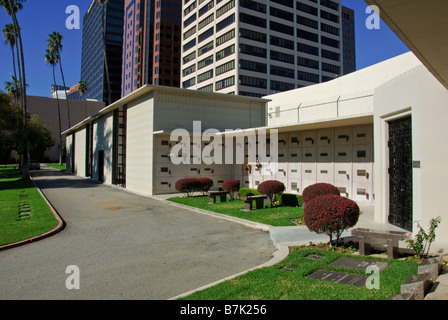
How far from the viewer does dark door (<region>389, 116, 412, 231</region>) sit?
9.87m

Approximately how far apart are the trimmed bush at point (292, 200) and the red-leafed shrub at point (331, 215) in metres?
7.34

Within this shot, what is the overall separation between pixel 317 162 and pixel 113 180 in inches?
740

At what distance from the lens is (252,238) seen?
9.90m

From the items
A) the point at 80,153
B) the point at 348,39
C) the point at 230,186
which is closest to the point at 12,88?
the point at 80,153

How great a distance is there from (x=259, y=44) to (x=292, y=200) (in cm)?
5083

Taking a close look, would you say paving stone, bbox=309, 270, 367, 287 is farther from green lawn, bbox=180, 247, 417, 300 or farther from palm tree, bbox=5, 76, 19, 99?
palm tree, bbox=5, 76, 19, 99

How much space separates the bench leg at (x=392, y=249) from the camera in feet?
22.8

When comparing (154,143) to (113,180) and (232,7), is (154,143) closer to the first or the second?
(113,180)

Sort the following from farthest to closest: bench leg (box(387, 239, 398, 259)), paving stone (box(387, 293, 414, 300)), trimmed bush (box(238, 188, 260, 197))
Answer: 1. trimmed bush (box(238, 188, 260, 197))
2. bench leg (box(387, 239, 398, 259))
3. paving stone (box(387, 293, 414, 300))

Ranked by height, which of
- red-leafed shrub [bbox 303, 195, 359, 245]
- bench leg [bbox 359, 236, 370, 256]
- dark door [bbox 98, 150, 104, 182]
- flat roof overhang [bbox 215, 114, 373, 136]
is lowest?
bench leg [bbox 359, 236, 370, 256]

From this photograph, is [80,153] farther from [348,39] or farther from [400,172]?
[348,39]

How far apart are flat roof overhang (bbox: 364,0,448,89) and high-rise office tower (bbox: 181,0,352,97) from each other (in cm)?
5449

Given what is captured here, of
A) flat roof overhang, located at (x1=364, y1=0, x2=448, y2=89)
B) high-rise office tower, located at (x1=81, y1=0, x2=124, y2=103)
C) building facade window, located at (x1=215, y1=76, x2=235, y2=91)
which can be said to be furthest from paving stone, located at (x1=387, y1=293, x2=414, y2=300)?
high-rise office tower, located at (x1=81, y1=0, x2=124, y2=103)
